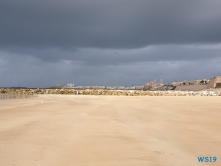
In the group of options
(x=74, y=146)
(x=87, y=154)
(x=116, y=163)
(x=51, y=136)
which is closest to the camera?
(x=116, y=163)

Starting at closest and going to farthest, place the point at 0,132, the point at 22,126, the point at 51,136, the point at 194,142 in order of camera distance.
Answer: the point at 194,142 < the point at 51,136 < the point at 0,132 < the point at 22,126

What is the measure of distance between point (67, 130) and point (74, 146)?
6.72 feet

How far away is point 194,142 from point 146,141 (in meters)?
1.18

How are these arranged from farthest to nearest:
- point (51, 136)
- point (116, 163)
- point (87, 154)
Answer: point (51, 136), point (87, 154), point (116, 163)

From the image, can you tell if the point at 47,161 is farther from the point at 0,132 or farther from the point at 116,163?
the point at 0,132

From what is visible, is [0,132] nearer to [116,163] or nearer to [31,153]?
[31,153]

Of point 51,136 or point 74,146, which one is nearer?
point 74,146

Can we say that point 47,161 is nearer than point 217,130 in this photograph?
Yes

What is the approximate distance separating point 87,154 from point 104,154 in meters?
0.35

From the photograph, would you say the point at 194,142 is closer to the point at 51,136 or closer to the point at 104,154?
the point at 104,154

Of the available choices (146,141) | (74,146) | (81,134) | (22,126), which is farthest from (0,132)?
(146,141)

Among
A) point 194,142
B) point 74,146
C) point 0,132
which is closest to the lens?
point 74,146

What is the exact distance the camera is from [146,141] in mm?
6270

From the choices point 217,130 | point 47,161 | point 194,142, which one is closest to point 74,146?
point 47,161
